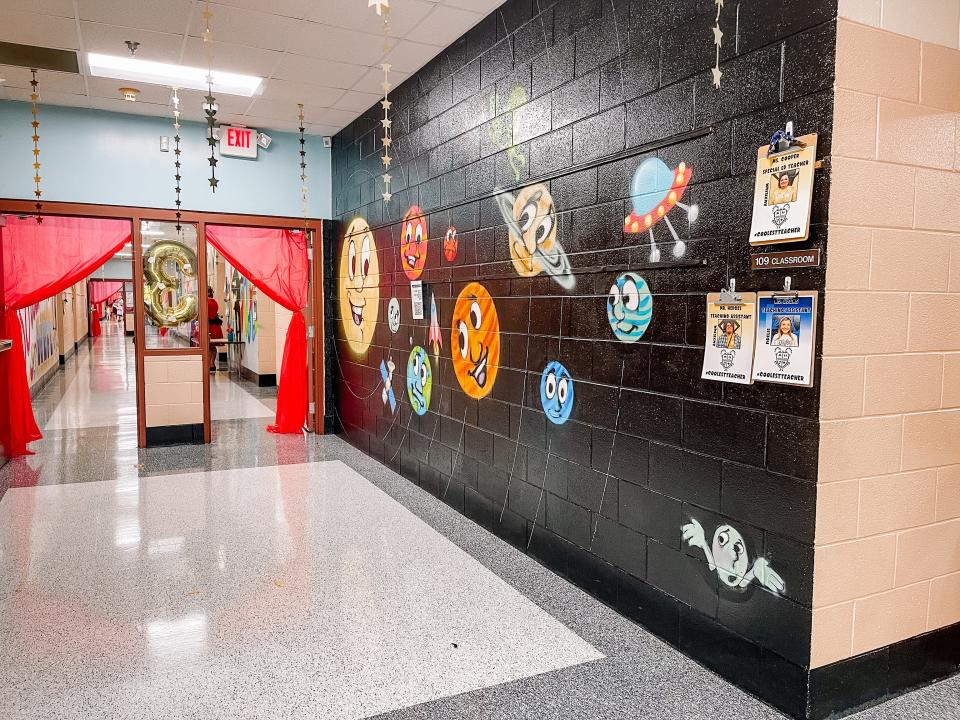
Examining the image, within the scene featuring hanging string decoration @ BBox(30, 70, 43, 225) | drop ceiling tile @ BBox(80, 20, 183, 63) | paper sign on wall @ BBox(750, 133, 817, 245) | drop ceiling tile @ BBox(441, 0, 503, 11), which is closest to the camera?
paper sign on wall @ BBox(750, 133, 817, 245)

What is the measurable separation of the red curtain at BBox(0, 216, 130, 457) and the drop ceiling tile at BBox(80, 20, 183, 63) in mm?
1772

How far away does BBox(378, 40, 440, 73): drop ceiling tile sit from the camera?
4098 millimetres

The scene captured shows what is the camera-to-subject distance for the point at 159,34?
12.9 feet

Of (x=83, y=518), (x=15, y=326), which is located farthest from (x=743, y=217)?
(x=15, y=326)

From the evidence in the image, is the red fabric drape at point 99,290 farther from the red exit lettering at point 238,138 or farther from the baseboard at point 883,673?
the baseboard at point 883,673

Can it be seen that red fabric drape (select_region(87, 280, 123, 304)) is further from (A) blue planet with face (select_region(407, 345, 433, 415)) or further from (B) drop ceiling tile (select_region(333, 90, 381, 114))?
(A) blue planet with face (select_region(407, 345, 433, 415))

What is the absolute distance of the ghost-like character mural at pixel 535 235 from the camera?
3109mm

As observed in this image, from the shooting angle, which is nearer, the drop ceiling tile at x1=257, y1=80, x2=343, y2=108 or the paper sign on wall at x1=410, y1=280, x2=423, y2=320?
the paper sign on wall at x1=410, y1=280, x2=423, y2=320

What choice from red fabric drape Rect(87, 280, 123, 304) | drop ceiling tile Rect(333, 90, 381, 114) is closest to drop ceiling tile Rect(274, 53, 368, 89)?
drop ceiling tile Rect(333, 90, 381, 114)

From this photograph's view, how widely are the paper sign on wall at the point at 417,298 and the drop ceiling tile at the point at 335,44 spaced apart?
140 cm

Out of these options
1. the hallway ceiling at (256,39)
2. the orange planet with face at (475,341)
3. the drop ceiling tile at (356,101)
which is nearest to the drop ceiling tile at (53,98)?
the hallway ceiling at (256,39)

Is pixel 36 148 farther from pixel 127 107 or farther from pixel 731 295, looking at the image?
pixel 731 295

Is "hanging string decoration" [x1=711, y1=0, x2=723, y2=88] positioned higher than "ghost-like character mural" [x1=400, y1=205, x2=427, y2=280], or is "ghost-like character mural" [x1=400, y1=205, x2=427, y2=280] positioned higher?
"hanging string decoration" [x1=711, y1=0, x2=723, y2=88]

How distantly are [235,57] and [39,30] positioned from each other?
1027 millimetres
